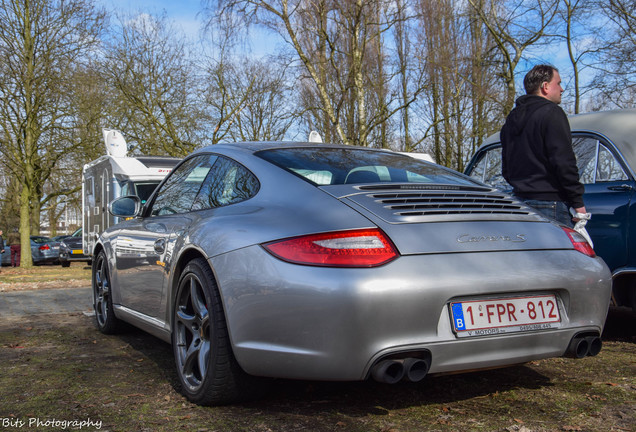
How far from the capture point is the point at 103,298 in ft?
17.1

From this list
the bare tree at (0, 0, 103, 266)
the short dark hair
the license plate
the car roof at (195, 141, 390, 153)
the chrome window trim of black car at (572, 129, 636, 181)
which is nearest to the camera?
the license plate

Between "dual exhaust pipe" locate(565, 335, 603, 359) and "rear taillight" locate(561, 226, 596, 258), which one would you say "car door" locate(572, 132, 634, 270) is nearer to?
"rear taillight" locate(561, 226, 596, 258)

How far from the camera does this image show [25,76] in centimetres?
1983

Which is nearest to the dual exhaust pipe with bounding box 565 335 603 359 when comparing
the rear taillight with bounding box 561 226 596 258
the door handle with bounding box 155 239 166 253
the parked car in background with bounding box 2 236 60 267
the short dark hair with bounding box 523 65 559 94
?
the rear taillight with bounding box 561 226 596 258

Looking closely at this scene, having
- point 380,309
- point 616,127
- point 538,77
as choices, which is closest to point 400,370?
point 380,309

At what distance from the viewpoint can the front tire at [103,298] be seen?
504 cm

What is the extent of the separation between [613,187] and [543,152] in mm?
872

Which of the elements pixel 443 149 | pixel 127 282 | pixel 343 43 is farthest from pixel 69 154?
pixel 127 282

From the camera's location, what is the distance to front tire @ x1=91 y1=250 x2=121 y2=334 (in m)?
5.04

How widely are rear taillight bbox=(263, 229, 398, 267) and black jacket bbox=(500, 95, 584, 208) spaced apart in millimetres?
1908

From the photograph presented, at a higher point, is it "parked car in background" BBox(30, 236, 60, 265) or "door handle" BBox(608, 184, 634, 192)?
"door handle" BBox(608, 184, 634, 192)

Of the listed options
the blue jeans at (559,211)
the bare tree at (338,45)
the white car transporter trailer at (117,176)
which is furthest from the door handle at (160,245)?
the bare tree at (338,45)

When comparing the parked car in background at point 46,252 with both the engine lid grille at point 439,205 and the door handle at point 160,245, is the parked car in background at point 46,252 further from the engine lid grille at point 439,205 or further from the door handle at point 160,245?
the engine lid grille at point 439,205

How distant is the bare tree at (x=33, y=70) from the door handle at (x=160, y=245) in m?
18.4
